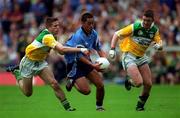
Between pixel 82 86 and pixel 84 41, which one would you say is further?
pixel 82 86

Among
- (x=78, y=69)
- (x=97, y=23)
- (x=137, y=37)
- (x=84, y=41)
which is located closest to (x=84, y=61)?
(x=84, y=41)

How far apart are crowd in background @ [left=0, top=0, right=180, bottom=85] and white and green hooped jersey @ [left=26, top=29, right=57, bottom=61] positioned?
1241cm

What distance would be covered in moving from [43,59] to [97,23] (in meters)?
13.7

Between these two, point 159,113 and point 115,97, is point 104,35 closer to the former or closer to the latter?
point 115,97

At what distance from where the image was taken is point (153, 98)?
23016 mm

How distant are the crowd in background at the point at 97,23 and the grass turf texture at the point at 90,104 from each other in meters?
1.66

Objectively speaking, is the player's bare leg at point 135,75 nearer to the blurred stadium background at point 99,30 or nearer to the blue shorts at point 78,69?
the blue shorts at point 78,69

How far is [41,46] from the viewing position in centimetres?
1772

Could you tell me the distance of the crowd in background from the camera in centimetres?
3034

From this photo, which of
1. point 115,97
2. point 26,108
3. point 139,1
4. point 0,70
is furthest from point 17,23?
point 26,108

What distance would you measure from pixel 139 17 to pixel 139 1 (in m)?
1.71

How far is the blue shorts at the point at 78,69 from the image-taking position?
18031 mm

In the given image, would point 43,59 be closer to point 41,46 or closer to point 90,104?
point 41,46

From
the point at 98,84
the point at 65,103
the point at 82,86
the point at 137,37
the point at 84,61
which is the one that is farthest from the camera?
the point at 137,37
